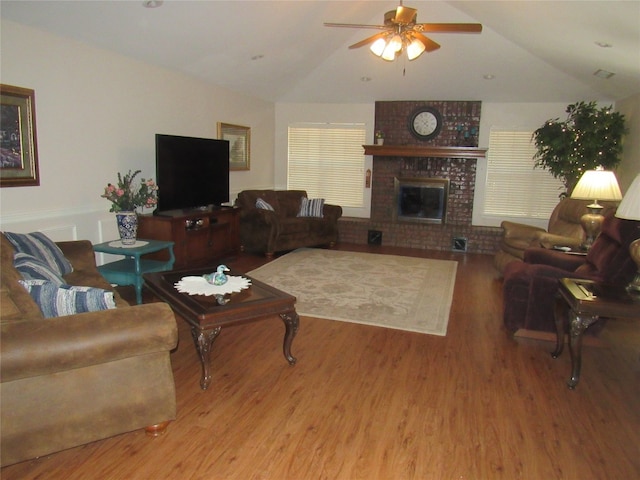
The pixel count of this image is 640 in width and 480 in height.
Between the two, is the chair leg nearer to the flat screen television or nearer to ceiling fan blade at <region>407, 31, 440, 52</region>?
the flat screen television

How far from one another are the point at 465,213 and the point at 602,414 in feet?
17.7

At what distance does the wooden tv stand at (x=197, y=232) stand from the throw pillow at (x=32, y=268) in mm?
2158

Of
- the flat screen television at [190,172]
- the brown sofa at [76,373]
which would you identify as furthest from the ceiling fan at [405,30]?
the brown sofa at [76,373]

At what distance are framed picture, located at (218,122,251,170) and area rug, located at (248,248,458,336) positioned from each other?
176cm

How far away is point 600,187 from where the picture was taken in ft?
14.2

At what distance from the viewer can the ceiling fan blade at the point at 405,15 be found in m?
3.53

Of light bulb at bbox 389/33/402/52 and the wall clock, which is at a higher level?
light bulb at bbox 389/33/402/52

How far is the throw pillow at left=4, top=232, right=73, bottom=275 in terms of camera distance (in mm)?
2932

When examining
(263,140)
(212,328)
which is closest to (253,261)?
(263,140)

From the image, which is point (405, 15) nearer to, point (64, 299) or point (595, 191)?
point (595, 191)

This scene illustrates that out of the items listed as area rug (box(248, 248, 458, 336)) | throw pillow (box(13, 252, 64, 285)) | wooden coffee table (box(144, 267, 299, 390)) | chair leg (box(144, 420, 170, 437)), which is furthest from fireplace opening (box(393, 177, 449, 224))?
chair leg (box(144, 420, 170, 437))

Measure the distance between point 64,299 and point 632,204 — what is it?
3.40 metres

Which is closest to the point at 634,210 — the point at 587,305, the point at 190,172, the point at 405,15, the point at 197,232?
the point at 587,305

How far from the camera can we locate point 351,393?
2.84m
